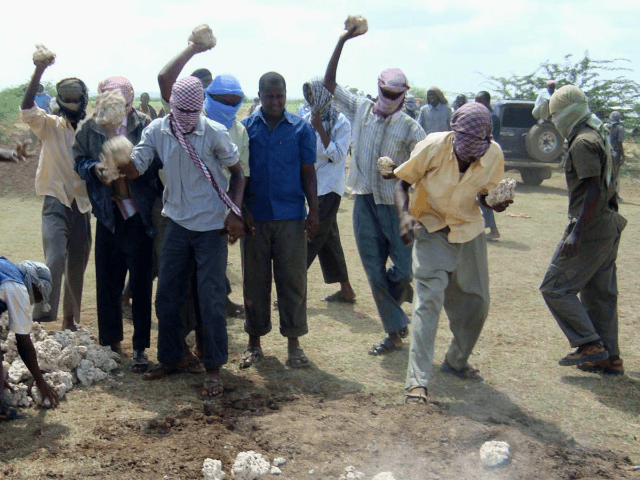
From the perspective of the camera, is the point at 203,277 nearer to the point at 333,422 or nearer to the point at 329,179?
the point at 333,422

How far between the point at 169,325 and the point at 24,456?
Answer: 1.30 m

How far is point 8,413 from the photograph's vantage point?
4262 mm

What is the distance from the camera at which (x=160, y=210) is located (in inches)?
199

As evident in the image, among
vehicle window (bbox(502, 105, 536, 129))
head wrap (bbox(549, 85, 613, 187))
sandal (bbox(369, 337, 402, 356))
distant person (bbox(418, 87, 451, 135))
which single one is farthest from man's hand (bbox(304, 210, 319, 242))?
vehicle window (bbox(502, 105, 536, 129))

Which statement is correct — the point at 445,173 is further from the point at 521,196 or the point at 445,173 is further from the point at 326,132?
the point at 521,196

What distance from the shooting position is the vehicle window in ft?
58.7

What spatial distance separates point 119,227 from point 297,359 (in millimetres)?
1571

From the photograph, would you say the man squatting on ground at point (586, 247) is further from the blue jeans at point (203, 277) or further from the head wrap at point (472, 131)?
the blue jeans at point (203, 277)

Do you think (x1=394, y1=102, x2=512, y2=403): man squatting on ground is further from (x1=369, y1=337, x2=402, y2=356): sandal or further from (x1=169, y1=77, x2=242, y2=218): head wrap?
(x1=169, y1=77, x2=242, y2=218): head wrap

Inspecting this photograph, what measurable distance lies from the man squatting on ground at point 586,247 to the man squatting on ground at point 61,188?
11.4ft

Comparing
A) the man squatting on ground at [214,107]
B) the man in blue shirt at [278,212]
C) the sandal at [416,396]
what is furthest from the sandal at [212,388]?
the sandal at [416,396]

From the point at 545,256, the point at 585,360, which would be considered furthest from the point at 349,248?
the point at 585,360

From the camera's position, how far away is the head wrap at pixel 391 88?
5.51m

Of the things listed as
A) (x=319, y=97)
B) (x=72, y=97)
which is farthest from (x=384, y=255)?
(x=72, y=97)
